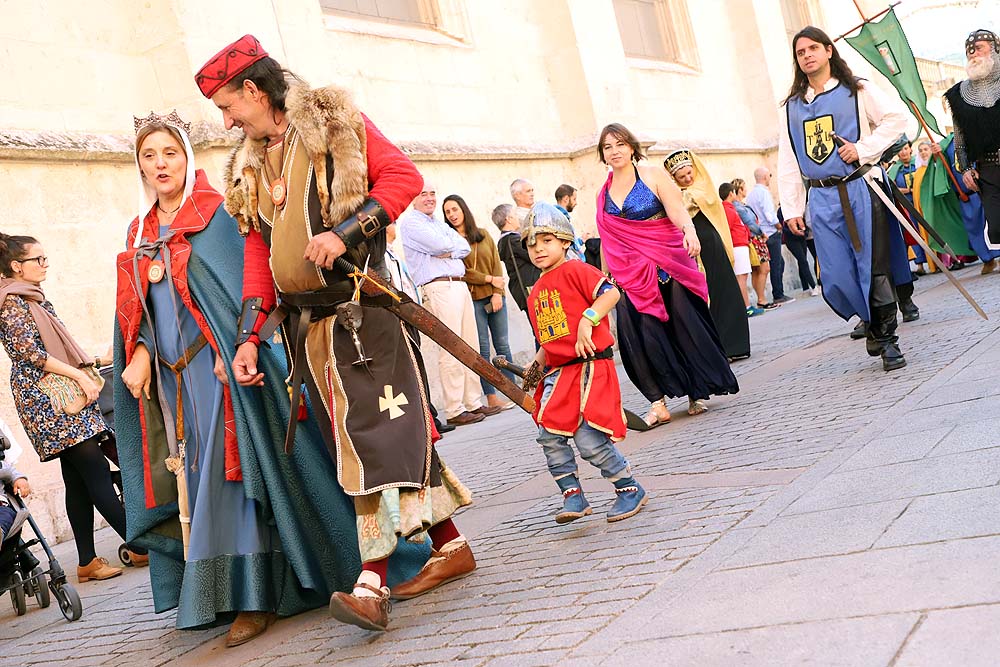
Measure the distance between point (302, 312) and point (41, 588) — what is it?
8.94 feet

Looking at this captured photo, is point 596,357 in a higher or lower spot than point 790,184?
lower

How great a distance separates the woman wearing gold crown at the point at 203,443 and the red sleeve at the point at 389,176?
2.64 ft

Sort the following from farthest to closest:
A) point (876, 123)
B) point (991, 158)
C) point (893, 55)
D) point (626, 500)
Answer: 1. point (991, 158)
2. point (893, 55)
3. point (876, 123)
4. point (626, 500)

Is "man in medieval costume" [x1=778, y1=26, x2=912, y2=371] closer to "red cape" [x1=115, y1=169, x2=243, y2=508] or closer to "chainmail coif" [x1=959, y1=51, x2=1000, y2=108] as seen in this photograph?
"chainmail coif" [x1=959, y1=51, x2=1000, y2=108]

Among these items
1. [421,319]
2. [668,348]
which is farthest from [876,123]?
[421,319]

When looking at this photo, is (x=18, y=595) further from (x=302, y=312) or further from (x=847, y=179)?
(x=847, y=179)

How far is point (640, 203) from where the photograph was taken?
24.1 feet

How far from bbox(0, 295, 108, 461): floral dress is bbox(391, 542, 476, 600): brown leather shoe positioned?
9.54ft

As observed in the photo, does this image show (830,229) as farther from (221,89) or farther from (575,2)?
(575,2)

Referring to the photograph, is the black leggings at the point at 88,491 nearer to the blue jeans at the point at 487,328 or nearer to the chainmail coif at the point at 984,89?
the blue jeans at the point at 487,328

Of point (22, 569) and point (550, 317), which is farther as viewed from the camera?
point (22, 569)

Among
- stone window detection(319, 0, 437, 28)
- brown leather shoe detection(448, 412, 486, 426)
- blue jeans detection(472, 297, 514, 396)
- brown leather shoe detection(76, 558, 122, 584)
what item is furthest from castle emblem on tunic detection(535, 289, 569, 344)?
stone window detection(319, 0, 437, 28)

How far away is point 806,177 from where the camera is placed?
24.0 ft

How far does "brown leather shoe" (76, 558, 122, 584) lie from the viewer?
6.26 metres
